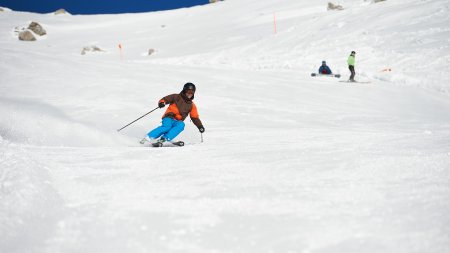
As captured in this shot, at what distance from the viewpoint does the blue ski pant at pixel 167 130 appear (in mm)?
6465

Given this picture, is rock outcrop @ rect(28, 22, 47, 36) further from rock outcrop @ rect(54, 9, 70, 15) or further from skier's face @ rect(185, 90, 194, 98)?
skier's face @ rect(185, 90, 194, 98)

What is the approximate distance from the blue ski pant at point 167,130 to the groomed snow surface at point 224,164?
375 millimetres

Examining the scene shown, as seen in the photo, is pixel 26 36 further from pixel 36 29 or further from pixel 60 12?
pixel 60 12

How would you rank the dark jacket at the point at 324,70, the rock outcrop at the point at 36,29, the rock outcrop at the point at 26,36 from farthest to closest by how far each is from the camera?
1. the rock outcrop at the point at 36,29
2. the rock outcrop at the point at 26,36
3. the dark jacket at the point at 324,70

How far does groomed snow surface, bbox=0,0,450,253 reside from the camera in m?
1.97

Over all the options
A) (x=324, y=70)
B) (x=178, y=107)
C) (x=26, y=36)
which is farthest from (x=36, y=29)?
(x=178, y=107)

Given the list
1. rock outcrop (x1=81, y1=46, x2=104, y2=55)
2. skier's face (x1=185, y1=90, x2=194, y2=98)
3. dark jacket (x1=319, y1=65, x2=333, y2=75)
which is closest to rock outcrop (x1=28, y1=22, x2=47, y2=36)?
rock outcrop (x1=81, y1=46, x2=104, y2=55)

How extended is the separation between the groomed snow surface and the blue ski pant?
0.38 metres

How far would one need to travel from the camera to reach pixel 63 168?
136 inches

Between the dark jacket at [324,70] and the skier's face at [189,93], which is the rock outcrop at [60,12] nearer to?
the dark jacket at [324,70]

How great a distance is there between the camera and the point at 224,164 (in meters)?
3.70

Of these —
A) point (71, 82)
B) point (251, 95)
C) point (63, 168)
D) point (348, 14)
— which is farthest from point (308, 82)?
point (348, 14)

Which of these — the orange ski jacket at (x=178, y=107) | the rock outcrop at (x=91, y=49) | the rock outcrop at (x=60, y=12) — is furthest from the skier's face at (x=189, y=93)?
the rock outcrop at (x=60, y=12)

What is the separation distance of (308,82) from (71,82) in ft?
30.5
